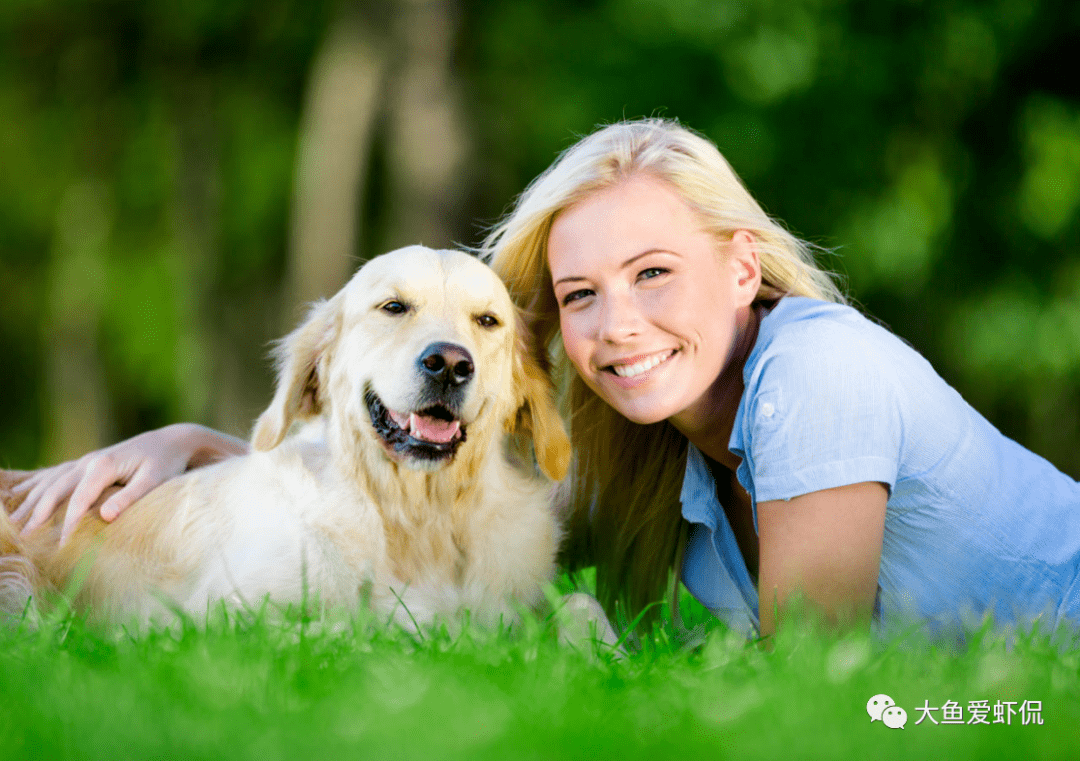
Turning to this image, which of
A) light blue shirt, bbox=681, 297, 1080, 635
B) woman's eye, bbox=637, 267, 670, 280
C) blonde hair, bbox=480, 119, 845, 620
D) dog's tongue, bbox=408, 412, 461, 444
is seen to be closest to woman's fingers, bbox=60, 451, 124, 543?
dog's tongue, bbox=408, 412, 461, 444

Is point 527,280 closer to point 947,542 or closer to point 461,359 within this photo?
point 461,359

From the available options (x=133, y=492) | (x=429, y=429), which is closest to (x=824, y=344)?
(x=429, y=429)

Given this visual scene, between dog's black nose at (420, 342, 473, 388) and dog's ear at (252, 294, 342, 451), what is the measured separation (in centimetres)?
46

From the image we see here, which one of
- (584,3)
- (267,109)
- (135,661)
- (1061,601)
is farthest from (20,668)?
(267,109)

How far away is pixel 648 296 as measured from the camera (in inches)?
114

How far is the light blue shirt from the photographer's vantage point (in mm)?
2561

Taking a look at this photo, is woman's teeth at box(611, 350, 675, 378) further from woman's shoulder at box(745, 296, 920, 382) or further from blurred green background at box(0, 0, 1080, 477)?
blurred green background at box(0, 0, 1080, 477)

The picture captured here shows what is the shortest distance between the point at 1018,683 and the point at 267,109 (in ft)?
34.0

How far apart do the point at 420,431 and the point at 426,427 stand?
20 millimetres

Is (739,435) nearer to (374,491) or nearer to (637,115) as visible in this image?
(374,491)

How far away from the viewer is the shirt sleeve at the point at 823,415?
2533mm

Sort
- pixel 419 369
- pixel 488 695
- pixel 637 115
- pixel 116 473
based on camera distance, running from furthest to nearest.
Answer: pixel 637 115
pixel 116 473
pixel 419 369
pixel 488 695

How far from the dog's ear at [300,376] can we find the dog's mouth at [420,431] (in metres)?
0.31

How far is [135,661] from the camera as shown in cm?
214
